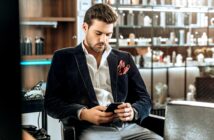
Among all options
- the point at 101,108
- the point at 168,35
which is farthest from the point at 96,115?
the point at 168,35

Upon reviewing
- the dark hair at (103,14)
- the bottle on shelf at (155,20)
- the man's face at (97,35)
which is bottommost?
the man's face at (97,35)

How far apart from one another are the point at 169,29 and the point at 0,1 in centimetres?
462

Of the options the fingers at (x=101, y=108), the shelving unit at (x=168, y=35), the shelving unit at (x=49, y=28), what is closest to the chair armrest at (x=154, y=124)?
the fingers at (x=101, y=108)

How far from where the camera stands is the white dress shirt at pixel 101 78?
185 centimetres

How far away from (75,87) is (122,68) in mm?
295

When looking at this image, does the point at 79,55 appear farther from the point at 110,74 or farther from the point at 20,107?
the point at 20,107

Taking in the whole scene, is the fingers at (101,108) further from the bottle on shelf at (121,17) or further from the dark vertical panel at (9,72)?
the bottle on shelf at (121,17)

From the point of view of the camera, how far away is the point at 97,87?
6.10 feet

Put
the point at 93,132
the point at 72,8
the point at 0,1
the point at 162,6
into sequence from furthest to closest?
the point at 162,6 → the point at 72,8 → the point at 93,132 → the point at 0,1

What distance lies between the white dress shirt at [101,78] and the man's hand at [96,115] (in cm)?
13

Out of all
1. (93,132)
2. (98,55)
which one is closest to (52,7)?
(98,55)

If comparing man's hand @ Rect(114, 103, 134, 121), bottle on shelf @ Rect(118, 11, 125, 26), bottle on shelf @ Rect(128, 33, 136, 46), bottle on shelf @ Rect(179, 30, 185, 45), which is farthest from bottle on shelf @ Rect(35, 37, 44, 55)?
bottle on shelf @ Rect(179, 30, 185, 45)

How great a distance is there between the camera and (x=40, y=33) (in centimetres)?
342

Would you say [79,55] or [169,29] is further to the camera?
[169,29]
